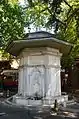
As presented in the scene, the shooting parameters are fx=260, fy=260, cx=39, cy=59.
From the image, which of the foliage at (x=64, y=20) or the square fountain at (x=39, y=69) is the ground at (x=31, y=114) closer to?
the square fountain at (x=39, y=69)

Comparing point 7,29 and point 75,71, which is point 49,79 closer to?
point 7,29

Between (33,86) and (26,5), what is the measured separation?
11.7m

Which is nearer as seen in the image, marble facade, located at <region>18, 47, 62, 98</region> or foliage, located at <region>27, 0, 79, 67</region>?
marble facade, located at <region>18, 47, 62, 98</region>

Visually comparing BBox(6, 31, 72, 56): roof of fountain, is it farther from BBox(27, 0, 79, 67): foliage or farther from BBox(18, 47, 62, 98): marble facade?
BBox(27, 0, 79, 67): foliage

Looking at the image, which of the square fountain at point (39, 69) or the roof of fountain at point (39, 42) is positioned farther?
the square fountain at point (39, 69)

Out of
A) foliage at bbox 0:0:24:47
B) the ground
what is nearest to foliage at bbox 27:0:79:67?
foliage at bbox 0:0:24:47

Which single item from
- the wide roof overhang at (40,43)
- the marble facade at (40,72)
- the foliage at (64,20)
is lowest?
the marble facade at (40,72)

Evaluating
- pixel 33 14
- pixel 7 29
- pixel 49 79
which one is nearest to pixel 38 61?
pixel 49 79

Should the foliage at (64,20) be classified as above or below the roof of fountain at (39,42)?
above

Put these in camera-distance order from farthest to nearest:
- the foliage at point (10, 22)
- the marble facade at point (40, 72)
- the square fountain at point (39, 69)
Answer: the foliage at point (10, 22) → the marble facade at point (40, 72) → the square fountain at point (39, 69)

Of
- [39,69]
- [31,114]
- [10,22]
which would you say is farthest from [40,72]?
[10,22]

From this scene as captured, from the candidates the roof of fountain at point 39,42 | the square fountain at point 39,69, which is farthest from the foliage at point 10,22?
the square fountain at point 39,69

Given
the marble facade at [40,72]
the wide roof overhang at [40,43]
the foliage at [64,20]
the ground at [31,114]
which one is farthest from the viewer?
the foliage at [64,20]

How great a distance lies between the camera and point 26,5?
23.1 meters
